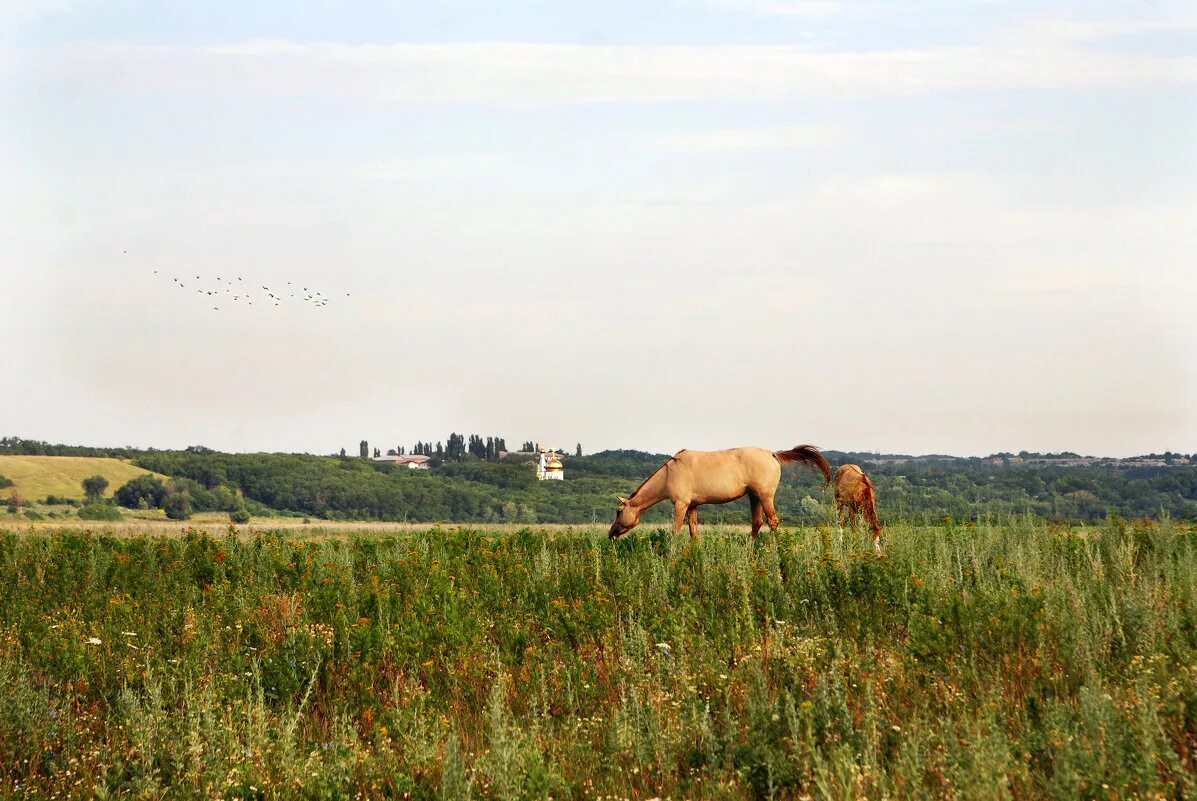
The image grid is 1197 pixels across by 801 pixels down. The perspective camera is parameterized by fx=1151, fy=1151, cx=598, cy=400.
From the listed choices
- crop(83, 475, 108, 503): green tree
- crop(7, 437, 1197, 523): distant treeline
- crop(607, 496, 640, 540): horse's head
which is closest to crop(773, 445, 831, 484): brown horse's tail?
crop(607, 496, 640, 540): horse's head

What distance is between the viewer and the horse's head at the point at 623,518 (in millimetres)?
21172

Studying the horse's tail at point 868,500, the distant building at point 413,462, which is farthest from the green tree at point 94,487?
the horse's tail at point 868,500

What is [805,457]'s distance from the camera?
71.8ft

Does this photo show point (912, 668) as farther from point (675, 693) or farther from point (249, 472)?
point (249, 472)

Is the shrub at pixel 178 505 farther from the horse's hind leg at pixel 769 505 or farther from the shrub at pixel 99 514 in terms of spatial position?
the horse's hind leg at pixel 769 505

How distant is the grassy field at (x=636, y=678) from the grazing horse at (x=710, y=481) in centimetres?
705

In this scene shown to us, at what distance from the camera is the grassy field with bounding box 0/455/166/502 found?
96.8m

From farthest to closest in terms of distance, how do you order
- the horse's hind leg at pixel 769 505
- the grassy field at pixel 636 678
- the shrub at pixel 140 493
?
the shrub at pixel 140 493 < the horse's hind leg at pixel 769 505 < the grassy field at pixel 636 678

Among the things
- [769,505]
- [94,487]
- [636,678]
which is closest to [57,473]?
[94,487]

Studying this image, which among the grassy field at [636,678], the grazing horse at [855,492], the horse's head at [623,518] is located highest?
the grazing horse at [855,492]

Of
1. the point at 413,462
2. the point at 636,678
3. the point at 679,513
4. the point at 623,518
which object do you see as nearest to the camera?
the point at 636,678

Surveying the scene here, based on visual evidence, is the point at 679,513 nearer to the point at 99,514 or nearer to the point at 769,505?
the point at 769,505

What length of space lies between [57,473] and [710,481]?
94358 millimetres

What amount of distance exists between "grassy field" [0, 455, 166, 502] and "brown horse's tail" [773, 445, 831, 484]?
8575 cm
